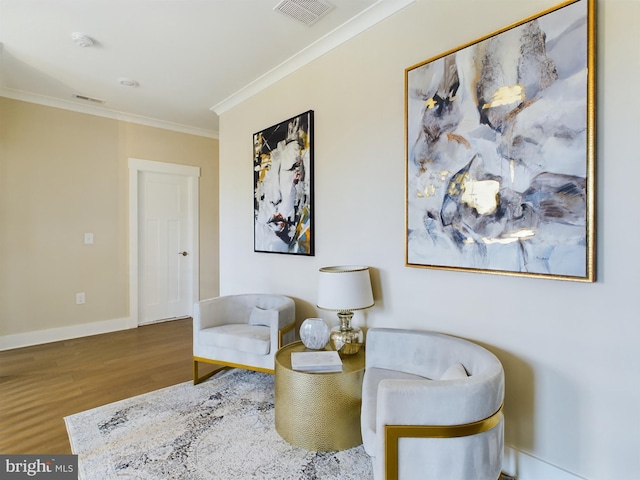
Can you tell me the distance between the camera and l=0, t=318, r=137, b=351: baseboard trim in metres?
3.52

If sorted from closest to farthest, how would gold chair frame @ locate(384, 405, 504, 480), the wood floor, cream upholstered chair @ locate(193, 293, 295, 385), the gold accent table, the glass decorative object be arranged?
gold chair frame @ locate(384, 405, 504, 480) → the gold accent table → the wood floor → the glass decorative object → cream upholstered chair @ locate(193, 293, 295, 385)

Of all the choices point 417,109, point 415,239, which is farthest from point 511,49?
point 415,239

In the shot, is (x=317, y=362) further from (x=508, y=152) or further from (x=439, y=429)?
(x=508, y=152)

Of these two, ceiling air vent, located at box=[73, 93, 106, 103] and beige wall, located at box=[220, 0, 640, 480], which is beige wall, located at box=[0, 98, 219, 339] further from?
beige wall, located at box=[220, 0, 640, 480]

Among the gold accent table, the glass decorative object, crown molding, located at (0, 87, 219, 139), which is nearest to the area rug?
the gold accent table

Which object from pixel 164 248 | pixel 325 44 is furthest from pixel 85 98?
pixel 325 44

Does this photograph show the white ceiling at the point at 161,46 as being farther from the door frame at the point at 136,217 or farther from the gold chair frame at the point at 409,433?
the gold chair frame at the point at 409,433

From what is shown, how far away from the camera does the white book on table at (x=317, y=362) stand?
188 cm

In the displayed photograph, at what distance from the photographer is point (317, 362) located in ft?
6.27

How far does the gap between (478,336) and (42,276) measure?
4.33 metres

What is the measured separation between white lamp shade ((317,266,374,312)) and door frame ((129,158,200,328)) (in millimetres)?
3222

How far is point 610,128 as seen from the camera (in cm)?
137

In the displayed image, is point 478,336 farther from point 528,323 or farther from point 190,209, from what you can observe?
point 190,209

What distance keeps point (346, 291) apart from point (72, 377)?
8.31 ft
